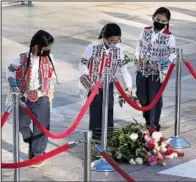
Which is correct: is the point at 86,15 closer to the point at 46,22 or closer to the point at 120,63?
Answer: the point at 46,22

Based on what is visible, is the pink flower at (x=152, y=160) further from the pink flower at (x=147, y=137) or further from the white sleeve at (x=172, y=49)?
the white sleeve at (x=172, y=49)

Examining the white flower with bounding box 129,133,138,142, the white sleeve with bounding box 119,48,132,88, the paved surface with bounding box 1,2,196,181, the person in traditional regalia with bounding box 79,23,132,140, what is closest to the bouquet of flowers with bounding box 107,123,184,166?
the white flower with bounding box 129,133,138,142

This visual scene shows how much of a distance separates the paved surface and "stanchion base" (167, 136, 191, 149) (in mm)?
142

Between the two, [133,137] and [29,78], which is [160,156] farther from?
[29,78]

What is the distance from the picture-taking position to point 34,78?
9703mm

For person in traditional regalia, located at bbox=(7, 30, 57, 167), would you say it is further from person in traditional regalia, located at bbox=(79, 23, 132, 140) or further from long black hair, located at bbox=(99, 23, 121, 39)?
long black hair, located at bbox=(99, 23, 121, 39)

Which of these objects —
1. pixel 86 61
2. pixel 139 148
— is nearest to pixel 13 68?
pixel 86 61

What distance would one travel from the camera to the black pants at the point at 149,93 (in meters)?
11.0

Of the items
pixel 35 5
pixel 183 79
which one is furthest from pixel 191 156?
pixel 35 5

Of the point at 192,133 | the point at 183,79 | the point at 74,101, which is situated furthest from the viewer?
the point at 183,79

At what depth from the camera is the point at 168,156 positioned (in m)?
10.2

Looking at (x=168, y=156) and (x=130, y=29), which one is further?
(x=130, y=29)

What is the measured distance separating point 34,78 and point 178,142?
84.5 inches

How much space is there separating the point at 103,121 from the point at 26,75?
106 cm
